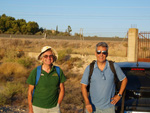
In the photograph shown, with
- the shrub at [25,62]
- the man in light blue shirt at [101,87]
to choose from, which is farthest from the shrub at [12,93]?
the shrub at [25,62]

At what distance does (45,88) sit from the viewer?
357 cm

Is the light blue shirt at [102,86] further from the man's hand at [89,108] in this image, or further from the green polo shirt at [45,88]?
the green polo shirt at [45,88]

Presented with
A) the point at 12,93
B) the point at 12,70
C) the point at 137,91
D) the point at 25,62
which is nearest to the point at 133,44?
the point at 12,70

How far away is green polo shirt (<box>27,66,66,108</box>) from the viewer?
11.7ft

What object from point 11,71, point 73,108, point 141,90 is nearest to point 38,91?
point 141,90

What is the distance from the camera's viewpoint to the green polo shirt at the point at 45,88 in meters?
3.56

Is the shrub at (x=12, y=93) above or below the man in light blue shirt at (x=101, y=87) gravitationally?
below

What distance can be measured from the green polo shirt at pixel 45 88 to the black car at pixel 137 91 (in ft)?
3.58

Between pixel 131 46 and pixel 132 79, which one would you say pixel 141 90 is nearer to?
pixel 132 79

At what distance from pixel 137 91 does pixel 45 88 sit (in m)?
1.58

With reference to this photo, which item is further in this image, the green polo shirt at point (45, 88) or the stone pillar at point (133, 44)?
the stone pillar at point (133, 44)

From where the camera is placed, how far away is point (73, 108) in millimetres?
7406

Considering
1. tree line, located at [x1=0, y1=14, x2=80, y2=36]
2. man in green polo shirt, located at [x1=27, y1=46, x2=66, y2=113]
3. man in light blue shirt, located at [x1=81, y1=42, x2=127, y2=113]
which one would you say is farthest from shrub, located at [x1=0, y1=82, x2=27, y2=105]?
tree line, located at [x1=0, y1=14, x2=80, y2=36]

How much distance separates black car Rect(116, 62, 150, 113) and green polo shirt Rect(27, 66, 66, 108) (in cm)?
109
